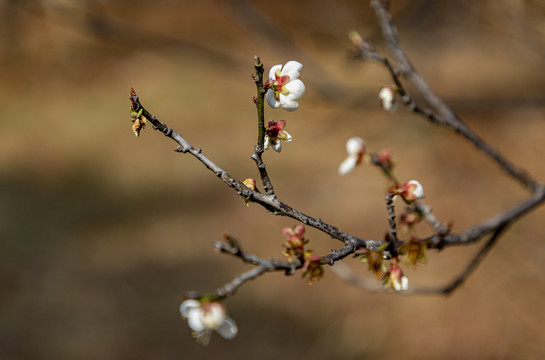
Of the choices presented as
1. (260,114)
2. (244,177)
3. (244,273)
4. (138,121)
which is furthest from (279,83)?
(244,177)

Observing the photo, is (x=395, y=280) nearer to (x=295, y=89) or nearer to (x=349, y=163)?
(x=349, y=163)

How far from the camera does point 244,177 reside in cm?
505

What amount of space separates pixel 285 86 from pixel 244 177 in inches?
165

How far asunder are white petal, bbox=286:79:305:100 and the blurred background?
2.80ft

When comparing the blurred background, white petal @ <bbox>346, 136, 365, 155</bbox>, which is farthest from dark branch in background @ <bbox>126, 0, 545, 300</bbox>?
the blurred background

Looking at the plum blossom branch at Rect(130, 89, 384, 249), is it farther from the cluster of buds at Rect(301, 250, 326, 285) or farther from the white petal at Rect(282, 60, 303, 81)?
the white petal at Rect(282, 60, 303, 81)

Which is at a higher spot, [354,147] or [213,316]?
[354,147]

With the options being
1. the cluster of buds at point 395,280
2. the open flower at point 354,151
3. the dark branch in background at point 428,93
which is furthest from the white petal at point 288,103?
the dark branch in background at point 428,93

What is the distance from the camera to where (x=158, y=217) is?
4.87m

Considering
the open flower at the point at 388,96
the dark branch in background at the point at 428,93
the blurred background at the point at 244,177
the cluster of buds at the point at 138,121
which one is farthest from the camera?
the blurred background at the point at 244,177

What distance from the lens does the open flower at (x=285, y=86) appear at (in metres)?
0.88

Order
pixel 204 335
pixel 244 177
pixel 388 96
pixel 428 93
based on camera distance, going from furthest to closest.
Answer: pixel 244 177
pixel 428 93
pixel 388 96
pixel 204 335

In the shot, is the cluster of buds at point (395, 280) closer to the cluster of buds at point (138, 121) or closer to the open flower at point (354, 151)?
the open flower at point (354, 151)

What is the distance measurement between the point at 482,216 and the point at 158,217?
2.97m
